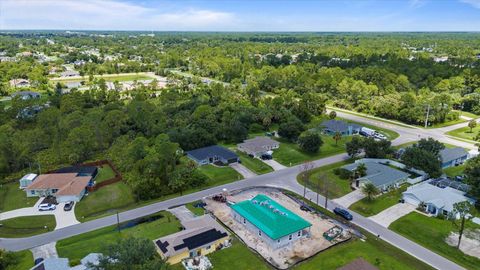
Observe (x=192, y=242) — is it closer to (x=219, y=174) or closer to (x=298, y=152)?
(x=219, y=174)

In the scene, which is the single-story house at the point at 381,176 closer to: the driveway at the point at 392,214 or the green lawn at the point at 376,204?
the green lawn at the point at 376,204

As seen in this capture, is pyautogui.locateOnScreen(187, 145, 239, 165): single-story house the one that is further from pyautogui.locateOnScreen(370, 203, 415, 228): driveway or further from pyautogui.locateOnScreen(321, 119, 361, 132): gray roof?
pyautogui.locateOnScreen(321, 119, 361, 132): gray roof

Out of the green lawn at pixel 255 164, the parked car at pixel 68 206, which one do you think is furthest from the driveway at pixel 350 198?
the parked car at pixel 68 206

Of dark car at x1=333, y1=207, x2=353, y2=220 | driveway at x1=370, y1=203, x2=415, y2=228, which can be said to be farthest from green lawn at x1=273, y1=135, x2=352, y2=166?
driveway at x1=370, y1=203, x2=415, y2=228

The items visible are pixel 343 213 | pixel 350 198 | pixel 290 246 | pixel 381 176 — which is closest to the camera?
pixel 290 246

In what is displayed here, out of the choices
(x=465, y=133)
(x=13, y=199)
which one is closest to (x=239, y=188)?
(x=13, y=199)

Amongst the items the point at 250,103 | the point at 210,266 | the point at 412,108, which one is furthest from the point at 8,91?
the point at 412,108

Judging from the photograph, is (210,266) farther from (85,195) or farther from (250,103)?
(250,103)
